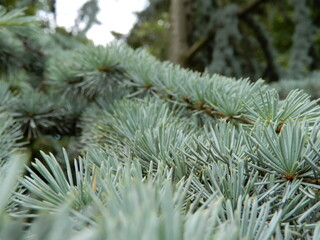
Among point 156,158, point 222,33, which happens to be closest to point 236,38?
point 222,33

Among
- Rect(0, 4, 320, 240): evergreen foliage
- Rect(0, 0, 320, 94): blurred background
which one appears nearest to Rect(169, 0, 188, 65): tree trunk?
Rect(0, 0, 320, 94): blurred background

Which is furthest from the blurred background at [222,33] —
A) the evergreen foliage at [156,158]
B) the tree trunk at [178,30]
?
the evergreen foliage at [156,158]

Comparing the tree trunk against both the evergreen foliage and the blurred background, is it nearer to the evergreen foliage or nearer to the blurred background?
the blurred background

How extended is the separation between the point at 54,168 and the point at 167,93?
0.98ft

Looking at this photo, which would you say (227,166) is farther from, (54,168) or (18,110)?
(18,110)

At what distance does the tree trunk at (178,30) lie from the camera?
1.48 metres

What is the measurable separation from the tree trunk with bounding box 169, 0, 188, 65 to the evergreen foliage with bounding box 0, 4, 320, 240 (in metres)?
0.87

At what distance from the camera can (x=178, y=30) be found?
1.50m

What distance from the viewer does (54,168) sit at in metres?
0.22

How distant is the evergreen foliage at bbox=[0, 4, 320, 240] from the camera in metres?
0.13

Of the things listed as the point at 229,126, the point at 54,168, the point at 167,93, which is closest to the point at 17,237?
Answer: the point at 54,168

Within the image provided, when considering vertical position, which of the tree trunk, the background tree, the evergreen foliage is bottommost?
the evergreen foliage

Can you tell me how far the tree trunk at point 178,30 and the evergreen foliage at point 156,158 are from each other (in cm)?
87

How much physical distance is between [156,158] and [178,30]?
130 centimetres
